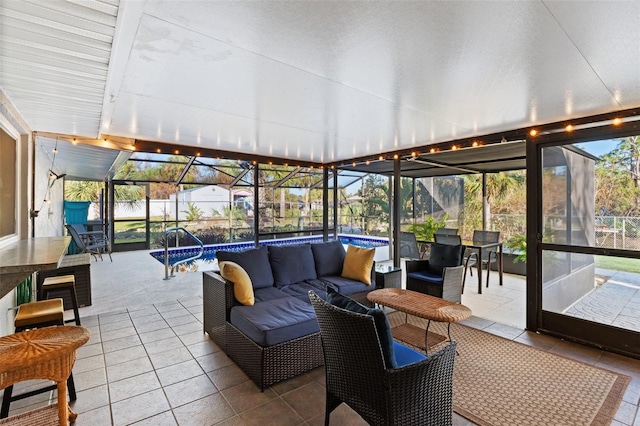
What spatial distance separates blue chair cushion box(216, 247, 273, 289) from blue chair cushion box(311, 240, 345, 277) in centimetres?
74

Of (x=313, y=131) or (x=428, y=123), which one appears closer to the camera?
(x=428, y=123)

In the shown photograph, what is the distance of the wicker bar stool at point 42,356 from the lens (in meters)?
1.46

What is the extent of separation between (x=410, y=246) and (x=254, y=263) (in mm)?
3679

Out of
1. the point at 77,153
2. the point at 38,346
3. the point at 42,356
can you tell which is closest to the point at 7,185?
the point at 77,153

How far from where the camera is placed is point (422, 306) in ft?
9.92

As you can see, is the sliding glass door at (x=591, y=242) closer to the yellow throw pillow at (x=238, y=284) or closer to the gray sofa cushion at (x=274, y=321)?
the gray sofa cushion at (x=274, y=321)

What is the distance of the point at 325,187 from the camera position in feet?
23.5

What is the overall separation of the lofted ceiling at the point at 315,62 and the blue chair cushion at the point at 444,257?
6.14 feet

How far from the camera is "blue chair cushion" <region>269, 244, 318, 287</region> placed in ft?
12.6

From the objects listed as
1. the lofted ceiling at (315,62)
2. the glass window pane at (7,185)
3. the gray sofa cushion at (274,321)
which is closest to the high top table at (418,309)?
the gray sofa cushion at (274,321)

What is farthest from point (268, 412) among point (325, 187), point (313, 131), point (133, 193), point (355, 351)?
point (133, 193)

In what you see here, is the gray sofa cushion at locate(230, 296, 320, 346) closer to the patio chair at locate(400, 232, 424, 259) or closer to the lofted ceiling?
the lofted ceiling

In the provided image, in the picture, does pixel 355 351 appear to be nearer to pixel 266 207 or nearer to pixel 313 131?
pixel 313 131

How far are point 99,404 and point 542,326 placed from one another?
14.9ft
